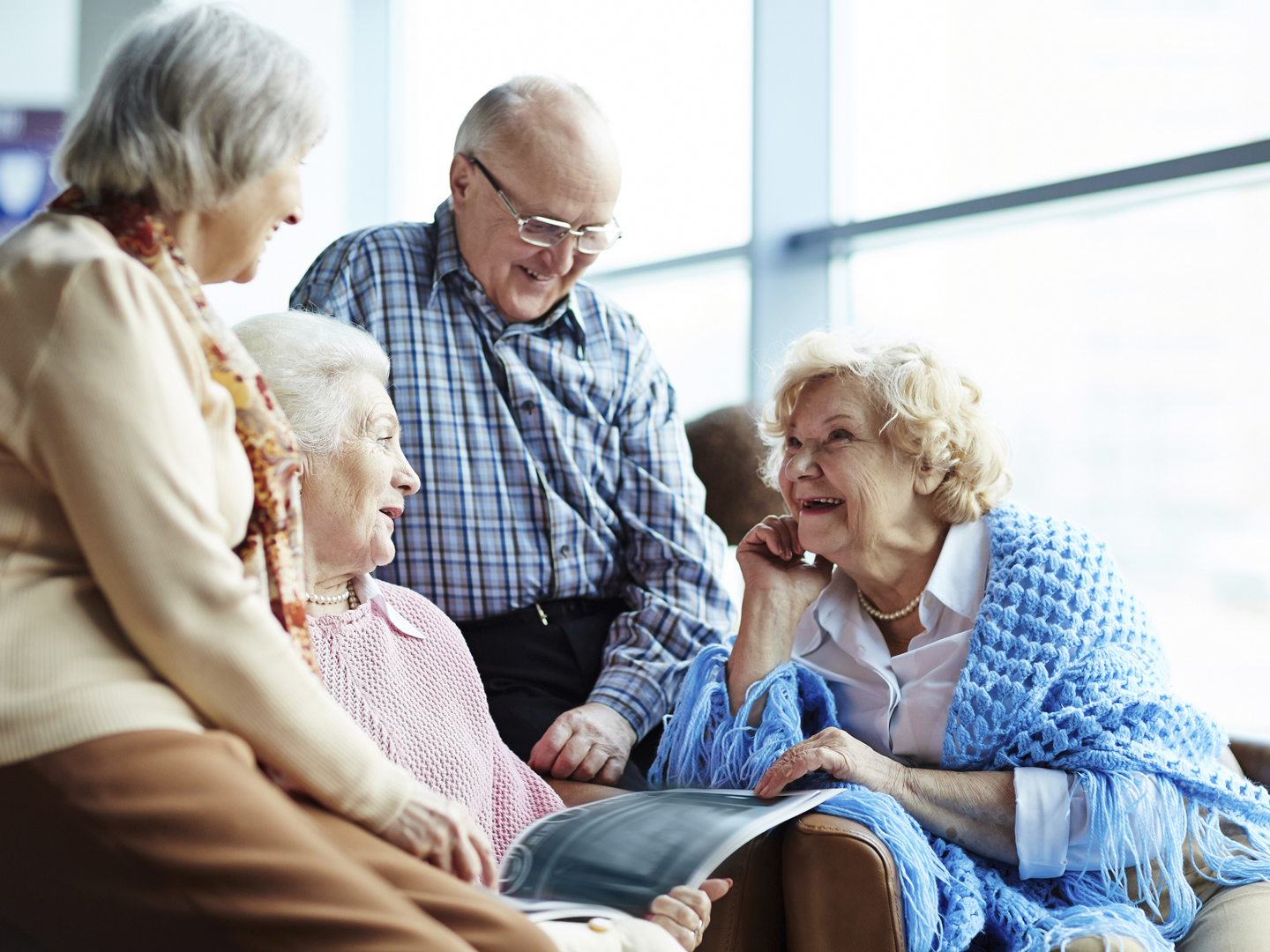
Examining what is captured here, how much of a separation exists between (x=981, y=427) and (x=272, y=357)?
1094 millimetres

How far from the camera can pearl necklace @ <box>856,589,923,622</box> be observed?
5.69 ft

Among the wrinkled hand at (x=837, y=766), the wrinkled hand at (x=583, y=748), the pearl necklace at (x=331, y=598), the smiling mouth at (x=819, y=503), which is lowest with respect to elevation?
the wrinkled hand at (x=583, y=748)

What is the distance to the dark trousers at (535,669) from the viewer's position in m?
1.96

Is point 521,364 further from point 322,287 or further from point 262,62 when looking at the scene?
point 262,62

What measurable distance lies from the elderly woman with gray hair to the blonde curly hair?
1.02 metres

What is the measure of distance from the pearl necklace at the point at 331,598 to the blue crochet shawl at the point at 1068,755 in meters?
0.67

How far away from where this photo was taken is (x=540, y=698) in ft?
6.52

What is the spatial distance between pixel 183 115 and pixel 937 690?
4.15 ft

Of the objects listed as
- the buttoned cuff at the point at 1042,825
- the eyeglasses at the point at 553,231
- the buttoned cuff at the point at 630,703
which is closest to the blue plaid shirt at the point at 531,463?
the buttoned cuff at the point at 630,703

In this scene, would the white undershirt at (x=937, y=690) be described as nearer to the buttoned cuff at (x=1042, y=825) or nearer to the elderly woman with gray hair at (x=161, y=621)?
the buttoned cuff at (x=1042, y=825)

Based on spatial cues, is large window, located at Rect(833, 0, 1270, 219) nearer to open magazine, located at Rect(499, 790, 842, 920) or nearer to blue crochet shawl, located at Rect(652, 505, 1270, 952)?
blue crochet shawl, located at Rect(652, 505, 1270, 952)

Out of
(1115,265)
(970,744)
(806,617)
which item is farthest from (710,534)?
(1115,265)

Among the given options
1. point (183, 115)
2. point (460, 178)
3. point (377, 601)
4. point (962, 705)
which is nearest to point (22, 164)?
point (460, 178)

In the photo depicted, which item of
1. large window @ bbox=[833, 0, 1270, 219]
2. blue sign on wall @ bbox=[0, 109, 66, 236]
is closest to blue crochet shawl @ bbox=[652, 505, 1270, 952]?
large window @ bbox=[833, 0, 1270, 219]
